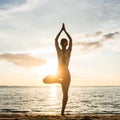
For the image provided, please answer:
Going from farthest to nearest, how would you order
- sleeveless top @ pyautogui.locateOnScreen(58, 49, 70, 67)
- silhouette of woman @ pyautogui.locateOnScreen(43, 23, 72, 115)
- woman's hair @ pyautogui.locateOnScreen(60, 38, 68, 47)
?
woman's hair @ pyautogui.locateOnScreen(60, 38, 68, 47) < sleeveless top @ pyautogui.locateOnScreen(58, 49, 70, 67) < silhouette of woman @ pyautogui.locateOnScreen(43, 23, 72, 115)

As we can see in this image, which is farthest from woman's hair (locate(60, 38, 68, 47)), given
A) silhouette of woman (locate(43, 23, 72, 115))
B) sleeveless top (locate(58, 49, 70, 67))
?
sleeveless top (locate(58, 49, 70, 67))

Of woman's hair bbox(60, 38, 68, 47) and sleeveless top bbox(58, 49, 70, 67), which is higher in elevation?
woman's hair bbox(60, 38, 68, 47)

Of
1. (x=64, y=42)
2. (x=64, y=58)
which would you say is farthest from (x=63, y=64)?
(x=64, y=42)

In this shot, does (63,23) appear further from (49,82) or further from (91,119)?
(91,119)

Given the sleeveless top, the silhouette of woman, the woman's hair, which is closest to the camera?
the silhouette of woman

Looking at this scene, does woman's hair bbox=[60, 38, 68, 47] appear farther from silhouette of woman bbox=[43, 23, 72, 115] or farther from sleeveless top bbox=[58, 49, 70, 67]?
sleeveless top bbox=[58, 49, 70, 67]

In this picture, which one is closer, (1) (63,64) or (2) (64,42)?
(1) (63,64)

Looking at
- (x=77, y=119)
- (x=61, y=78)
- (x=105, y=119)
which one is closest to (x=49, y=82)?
(x=61, y=78)

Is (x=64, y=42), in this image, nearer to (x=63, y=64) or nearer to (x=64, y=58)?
(x=64, y=58)

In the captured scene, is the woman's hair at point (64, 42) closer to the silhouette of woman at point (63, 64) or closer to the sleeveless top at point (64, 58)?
the silhouette of woman at point (63, 64)

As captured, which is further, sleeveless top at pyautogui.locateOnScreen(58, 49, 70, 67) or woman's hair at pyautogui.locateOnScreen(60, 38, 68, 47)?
woman's hair at pyautogui.locateOnScreen(60, 38, 68, 47)

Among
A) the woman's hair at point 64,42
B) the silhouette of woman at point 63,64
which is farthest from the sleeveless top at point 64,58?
the woman's hair at point 64,42

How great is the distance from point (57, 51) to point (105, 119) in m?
2.63

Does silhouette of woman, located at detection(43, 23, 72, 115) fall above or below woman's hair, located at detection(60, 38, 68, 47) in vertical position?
below
